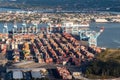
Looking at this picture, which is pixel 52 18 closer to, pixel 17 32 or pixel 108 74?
pixel 17 32

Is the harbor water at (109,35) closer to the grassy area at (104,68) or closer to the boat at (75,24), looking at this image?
the boat at (75,24)

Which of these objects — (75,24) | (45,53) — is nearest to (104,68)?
(45,53)

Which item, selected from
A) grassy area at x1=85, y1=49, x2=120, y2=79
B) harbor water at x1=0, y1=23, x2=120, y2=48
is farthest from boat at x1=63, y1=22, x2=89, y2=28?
grassy area at x1=85, y1=49, x2=120, y2=79

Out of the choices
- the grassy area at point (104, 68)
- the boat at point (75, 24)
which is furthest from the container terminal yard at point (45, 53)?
the boat at point (75, 24)

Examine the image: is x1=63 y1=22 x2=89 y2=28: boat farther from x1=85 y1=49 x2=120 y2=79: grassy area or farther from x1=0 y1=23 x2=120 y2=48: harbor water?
x1=85 y1=49 x2=120 y2=79: grassy area

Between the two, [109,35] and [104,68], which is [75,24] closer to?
[109,35]

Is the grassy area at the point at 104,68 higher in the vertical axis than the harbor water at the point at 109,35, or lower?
higher
